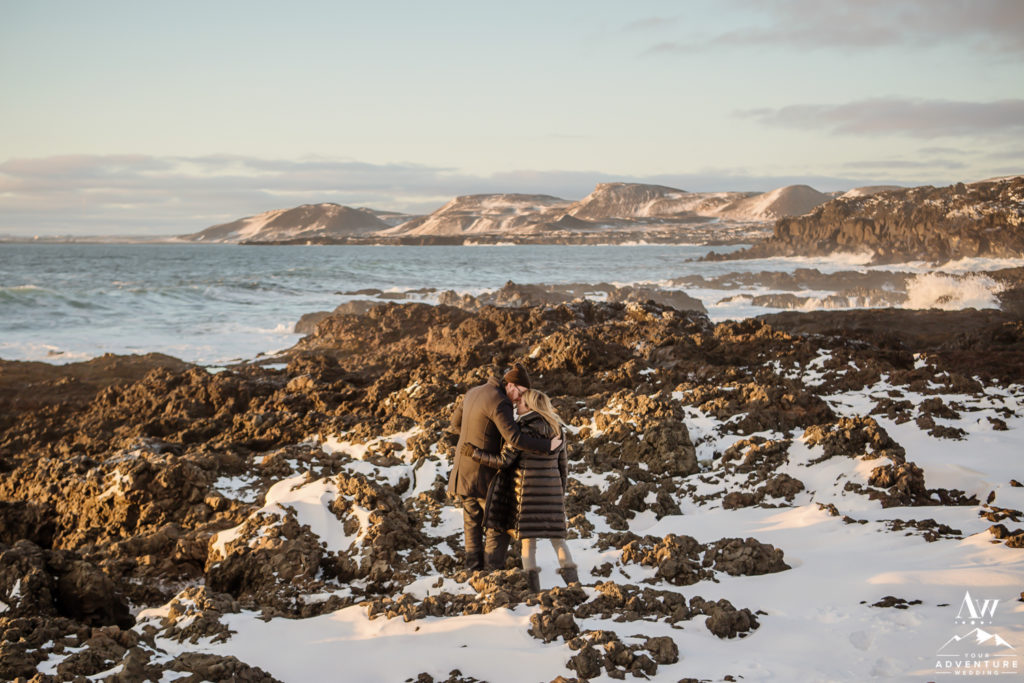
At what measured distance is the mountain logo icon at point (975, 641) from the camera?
137 inches

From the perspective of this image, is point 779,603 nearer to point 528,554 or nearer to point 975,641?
point 975,641

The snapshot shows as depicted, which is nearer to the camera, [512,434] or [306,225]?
[512,434]

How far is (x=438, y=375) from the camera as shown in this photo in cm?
1052

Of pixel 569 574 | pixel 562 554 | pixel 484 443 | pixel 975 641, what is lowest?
pixel 569 574

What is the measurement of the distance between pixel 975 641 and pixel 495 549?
277 cm

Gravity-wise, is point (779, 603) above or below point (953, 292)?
below

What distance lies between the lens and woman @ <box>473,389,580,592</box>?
479cm

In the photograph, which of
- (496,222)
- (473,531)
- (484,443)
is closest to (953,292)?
(473,531)

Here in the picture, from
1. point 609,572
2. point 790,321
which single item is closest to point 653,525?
point 609,572

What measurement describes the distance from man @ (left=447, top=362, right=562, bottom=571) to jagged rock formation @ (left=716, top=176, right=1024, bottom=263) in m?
41.1

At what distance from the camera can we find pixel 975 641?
11.6 ft

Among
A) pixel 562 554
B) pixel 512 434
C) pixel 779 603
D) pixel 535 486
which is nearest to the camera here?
pixel 779 603

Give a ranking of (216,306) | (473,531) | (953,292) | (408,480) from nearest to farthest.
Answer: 1. (473,531)
2. (408,480)
3. (953,292)
4. (216,306)

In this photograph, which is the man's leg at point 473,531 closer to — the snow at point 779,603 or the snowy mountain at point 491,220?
the snow at point 779,603
